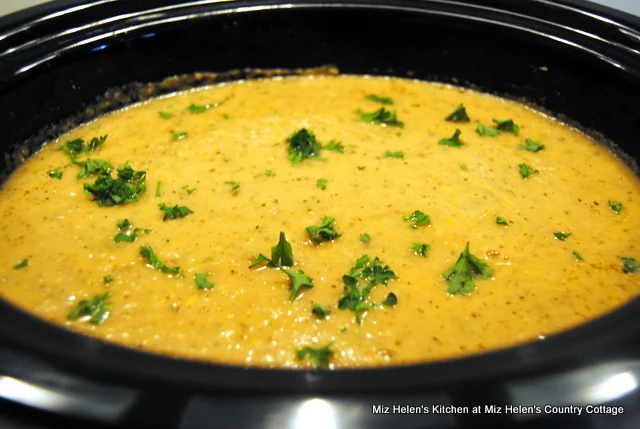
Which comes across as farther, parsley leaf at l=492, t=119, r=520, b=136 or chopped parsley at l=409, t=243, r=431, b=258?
parsley leaf at l=492, t=119, r=520, b=136

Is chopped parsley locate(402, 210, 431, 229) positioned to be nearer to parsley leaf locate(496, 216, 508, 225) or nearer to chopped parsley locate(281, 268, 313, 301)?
parsley leaf locate(496, 216, 508, 225)

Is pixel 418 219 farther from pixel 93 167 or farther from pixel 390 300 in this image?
pixel 93 167

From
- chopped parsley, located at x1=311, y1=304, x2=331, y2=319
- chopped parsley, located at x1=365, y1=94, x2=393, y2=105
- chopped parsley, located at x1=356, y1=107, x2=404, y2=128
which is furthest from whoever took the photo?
chopped parsley, located at x1=365, y1=94, x2=393, y2=105

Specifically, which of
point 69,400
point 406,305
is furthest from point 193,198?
point 69,400

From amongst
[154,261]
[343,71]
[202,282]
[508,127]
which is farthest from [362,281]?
[343,71]

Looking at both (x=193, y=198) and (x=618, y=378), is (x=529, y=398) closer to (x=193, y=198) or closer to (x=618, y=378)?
(x=618, y=378)

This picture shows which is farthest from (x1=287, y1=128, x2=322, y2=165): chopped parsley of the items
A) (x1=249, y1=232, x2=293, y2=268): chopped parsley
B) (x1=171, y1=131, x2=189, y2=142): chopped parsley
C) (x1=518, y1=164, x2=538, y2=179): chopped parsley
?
(x1=518, y1=164, x2=538, y2=179): chopped parsley
